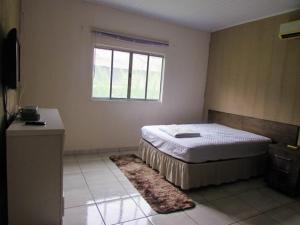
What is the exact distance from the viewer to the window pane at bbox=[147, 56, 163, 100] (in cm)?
431

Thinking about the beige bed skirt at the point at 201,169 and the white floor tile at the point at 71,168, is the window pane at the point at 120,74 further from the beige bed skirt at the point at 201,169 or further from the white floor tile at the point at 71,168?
the white floor tile at the point at 71,168

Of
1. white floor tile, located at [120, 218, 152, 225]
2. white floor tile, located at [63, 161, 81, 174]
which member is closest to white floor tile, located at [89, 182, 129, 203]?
white floor tile, located at [120, 218, 152, 225]

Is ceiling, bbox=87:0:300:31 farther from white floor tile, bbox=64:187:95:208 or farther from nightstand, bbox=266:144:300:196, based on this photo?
white floor tile, bbox=64:187:95:208

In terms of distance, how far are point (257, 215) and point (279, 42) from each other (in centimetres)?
261

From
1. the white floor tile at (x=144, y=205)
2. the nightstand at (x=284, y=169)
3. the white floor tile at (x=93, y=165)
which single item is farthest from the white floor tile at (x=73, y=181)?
the nightstand at (x=284, y=169)

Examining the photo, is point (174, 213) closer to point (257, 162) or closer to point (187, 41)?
point (257, 162)

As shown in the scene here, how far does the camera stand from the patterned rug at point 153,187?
2.38 m

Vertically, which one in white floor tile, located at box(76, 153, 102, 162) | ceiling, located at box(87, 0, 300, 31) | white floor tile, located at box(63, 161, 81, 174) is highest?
ceiling, located at box(87, 0, 300, 31)

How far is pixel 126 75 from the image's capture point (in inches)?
161

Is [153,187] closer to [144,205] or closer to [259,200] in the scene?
[144,205]

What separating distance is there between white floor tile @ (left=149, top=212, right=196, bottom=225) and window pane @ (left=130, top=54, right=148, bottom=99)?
250cm

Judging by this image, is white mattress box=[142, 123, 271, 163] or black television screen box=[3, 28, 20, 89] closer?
black television screen box=[3, 28, 20, 89]

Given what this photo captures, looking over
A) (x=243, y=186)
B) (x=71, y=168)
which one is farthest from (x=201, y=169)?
(x=71, y=168)

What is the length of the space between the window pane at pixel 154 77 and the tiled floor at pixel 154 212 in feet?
6.16
